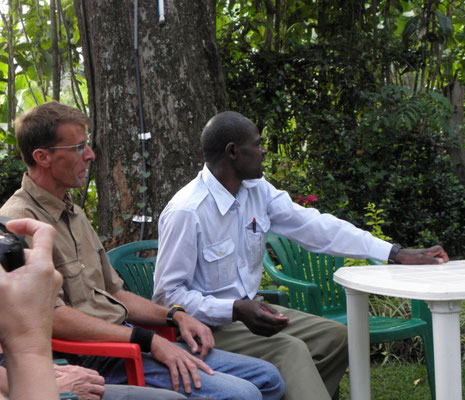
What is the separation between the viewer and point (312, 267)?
13.0 ft

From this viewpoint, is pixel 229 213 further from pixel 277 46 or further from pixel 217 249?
pixel 277 46

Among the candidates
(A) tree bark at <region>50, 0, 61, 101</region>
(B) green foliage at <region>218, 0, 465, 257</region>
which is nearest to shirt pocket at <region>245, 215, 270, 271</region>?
(B) green foliage at <region>218, 0, 465, 257</region>

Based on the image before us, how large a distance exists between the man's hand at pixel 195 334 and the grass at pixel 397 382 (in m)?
1.89

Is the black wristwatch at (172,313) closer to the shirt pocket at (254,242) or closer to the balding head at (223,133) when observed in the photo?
the shirt pocket at (254,242)

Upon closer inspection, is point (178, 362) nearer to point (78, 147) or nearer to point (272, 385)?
point (272, 385)

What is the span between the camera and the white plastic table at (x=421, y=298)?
2.52 meters

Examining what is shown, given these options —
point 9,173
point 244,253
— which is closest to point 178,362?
point 244,253

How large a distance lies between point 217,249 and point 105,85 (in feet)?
7.14

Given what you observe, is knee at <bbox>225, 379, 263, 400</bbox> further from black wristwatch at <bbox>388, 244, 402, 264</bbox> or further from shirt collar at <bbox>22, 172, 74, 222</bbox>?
black wristwatch at <bbox>388, 244, 402, 264</bbox>

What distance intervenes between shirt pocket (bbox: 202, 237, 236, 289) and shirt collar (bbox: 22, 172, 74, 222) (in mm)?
651

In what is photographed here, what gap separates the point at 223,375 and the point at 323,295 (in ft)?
5.40

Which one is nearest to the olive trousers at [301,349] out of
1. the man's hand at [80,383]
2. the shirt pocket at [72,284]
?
the shirt pocket at [72,284]

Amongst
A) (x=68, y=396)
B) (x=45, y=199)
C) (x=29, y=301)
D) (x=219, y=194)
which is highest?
(x=29, y=301)

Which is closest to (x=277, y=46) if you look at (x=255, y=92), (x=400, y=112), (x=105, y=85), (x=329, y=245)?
(x=255, y=92)
